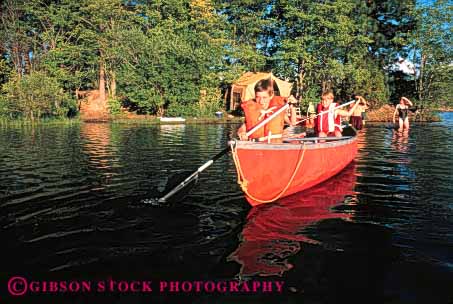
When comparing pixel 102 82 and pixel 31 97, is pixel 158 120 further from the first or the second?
pixel 102 82

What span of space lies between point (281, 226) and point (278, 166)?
1.21m

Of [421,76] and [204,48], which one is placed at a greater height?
[204,48]

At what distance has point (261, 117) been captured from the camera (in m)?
7.53

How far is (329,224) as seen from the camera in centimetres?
632

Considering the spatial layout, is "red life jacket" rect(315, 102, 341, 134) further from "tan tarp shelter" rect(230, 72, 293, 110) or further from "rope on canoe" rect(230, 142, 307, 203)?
"tan tarp shelter" rect(230, 72, 293, 110)

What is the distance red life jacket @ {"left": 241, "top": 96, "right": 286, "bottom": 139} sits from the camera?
24.6 feet

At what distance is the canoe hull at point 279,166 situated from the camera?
6520 mm

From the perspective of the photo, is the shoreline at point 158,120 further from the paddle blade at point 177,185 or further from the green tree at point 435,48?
the paddle blade at point 177,185

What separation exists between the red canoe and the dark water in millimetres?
291

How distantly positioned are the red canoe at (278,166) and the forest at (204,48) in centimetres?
2826

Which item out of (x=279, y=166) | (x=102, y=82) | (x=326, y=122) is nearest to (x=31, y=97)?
(x=102, y=82)

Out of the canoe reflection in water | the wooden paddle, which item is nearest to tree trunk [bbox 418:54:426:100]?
the canoe reflection in water

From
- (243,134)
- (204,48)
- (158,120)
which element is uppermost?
(204,48)

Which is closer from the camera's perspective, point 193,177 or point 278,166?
A: point 278,166
